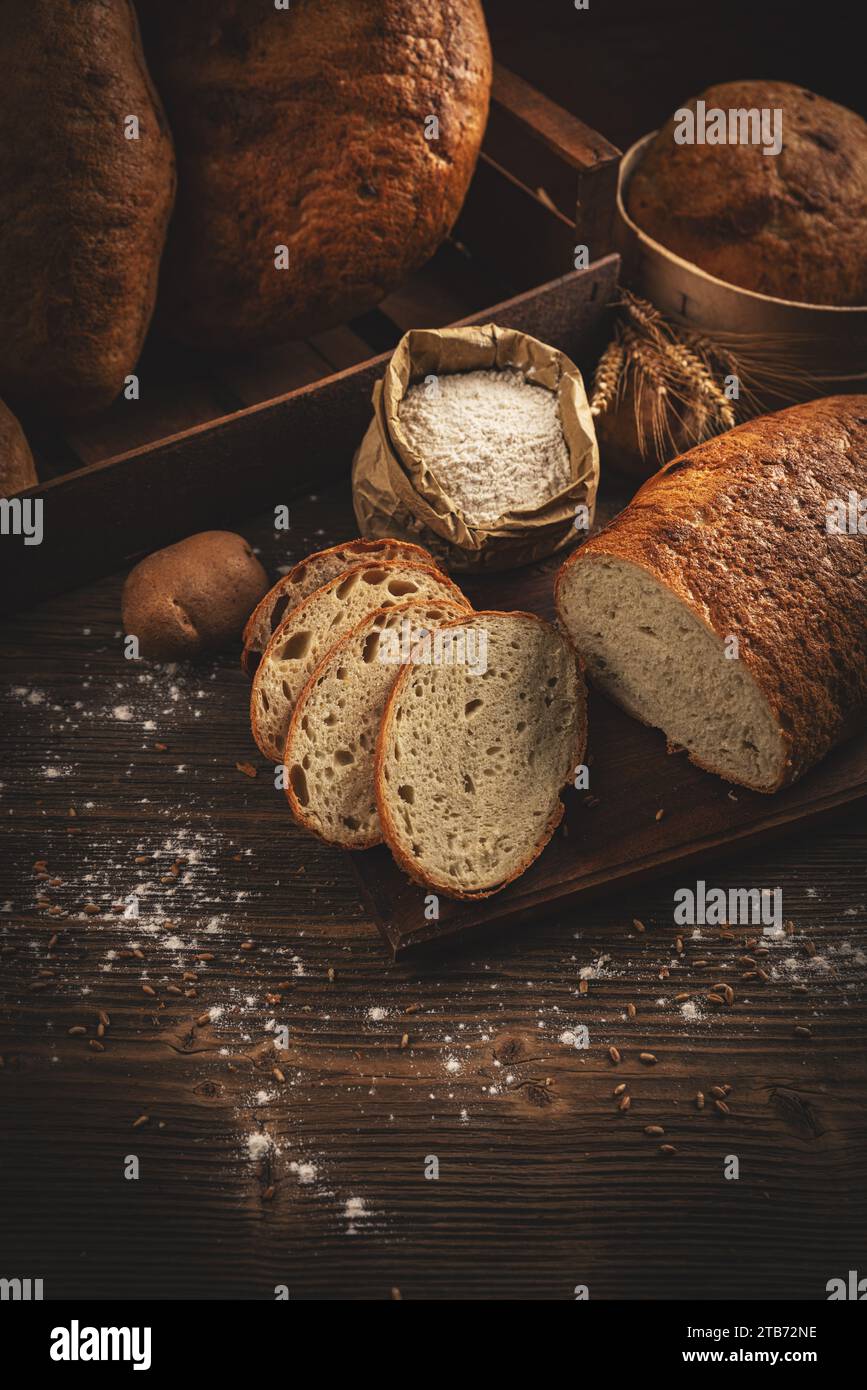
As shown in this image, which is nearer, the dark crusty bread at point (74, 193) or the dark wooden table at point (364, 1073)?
the dark wooden table at point (364, 1073)

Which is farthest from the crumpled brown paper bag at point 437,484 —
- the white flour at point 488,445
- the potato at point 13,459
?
the potato at point 13,459

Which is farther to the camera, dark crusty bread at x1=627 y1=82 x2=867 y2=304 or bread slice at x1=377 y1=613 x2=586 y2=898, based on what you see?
dark crusty bread at x1=627 y1=82 x2=867 y2=304

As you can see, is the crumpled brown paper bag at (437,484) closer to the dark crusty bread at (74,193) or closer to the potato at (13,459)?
the dark crusty bread at (74,193)

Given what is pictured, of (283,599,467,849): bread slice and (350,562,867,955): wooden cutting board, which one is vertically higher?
(283,599,467,849): bread slice

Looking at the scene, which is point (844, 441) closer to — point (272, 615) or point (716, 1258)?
point (272, 615)

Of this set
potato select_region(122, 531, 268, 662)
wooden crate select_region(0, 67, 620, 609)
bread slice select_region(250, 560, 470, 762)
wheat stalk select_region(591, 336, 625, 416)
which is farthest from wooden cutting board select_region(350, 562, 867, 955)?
wooden crate select_region(0, 67, 620, 609)

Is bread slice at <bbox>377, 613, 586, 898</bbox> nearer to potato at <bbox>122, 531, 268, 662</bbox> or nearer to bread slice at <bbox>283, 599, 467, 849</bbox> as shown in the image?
bread slice at <bbox>283, 599, 467, 849</bbox>
